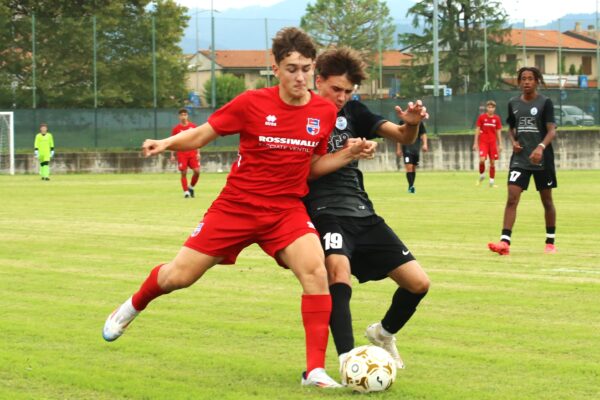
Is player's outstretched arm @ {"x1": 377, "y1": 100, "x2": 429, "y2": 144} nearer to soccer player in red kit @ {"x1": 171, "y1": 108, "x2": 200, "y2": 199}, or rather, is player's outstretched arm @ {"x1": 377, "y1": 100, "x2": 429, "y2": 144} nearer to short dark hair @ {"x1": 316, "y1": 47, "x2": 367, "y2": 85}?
short dark hair @ {"x1": 316, "y1": 47, "x2": 367, "y2": 85}

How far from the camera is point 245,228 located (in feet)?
22.9

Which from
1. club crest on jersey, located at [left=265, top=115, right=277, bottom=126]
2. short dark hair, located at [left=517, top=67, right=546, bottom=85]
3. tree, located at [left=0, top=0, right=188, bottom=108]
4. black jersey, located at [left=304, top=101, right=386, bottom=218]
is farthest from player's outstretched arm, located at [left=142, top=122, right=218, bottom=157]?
tree, located at [left=0, top=0, right=188, bottom=108]

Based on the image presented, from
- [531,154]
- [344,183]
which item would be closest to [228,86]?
[531,154]

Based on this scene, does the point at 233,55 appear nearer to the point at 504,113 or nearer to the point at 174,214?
the point at 504,113

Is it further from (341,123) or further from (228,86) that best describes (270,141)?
(228,86)

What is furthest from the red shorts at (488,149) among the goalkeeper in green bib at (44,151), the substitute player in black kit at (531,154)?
the substitute player in black kit at (531,154)

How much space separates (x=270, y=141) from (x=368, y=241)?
0.88 meters

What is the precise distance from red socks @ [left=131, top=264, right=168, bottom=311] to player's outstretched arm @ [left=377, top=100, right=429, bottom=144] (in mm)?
1625

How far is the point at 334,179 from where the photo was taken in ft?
24.2

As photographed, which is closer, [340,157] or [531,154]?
[340,157]

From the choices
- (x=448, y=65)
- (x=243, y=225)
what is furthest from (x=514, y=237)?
(x=448, y=65)

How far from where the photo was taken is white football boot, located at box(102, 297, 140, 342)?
7.50m

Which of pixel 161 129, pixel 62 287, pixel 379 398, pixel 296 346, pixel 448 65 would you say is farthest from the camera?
pixel 448 65

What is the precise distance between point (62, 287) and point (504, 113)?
3577cm
